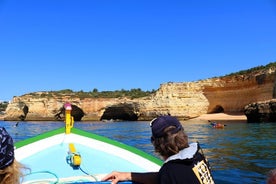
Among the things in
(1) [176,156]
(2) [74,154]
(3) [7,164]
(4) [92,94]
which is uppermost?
(4) [92,94]

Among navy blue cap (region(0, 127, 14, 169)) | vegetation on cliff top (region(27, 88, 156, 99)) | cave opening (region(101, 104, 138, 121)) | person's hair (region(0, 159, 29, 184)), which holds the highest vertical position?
vegetation on cliff top (region(27, 88, 156, 99))

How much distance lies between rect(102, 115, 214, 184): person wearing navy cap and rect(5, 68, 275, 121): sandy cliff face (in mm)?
39079

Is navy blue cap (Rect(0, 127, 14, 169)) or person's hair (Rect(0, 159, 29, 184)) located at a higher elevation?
A: navy blue cap (Rect(0, 127, 14, 169))

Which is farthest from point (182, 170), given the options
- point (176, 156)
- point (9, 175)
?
point (9, 175)

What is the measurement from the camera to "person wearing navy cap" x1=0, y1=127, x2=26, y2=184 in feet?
5.14

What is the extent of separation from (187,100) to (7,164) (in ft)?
159

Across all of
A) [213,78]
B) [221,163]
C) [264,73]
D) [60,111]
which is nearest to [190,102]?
[213,78]

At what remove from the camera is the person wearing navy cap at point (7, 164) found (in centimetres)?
157

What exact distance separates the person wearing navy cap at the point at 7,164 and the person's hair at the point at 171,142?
1031 mm

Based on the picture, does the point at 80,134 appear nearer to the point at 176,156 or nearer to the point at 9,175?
the point at 176,156

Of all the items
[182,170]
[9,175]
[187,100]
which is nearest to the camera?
[9,175]

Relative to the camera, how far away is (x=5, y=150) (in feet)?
5.22

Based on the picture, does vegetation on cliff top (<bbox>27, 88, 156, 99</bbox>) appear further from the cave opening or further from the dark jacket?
the dark jacket

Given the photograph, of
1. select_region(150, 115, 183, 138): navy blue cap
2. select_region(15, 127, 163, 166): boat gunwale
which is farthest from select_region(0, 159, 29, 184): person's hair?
select_region(15, 127, 163, 166): boat gunwale
